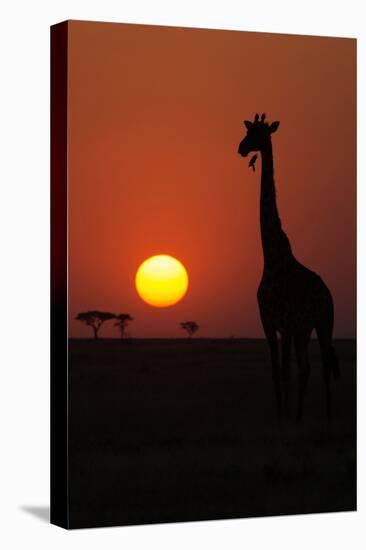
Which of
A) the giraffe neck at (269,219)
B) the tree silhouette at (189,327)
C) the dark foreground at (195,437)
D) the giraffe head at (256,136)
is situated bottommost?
the dark foreground at (195,437)

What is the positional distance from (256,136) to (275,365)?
191 cm

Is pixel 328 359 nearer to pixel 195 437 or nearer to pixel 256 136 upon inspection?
pixel 195 437

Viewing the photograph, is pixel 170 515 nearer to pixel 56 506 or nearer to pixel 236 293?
pixel 56 506

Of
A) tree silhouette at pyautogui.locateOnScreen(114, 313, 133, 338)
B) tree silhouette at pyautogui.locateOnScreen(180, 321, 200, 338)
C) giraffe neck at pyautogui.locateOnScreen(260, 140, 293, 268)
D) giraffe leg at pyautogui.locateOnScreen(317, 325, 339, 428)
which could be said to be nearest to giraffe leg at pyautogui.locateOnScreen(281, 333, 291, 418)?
giraffe leg at pyautogui.locateOnScreen(317, 325, 339, 428)

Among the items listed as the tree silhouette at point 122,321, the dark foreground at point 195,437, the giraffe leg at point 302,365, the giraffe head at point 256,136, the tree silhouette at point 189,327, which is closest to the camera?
the dark foreground at point 195,437

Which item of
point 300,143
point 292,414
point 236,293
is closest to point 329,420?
point 292,414

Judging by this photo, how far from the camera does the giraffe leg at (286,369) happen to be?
564 inches

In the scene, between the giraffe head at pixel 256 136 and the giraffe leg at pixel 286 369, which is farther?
the giraffe leg at pixel 286 369

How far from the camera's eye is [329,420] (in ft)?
47.5

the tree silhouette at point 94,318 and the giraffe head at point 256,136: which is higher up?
the giraffe head at point 256,136

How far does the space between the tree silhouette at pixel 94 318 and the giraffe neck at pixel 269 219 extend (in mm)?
1552

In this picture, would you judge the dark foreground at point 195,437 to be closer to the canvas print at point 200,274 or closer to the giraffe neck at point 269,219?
the canvas print at point 200,274

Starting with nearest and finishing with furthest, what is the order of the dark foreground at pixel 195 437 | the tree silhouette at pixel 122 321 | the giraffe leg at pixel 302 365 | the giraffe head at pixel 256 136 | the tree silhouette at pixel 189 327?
the dark foreground at pixel 195 437, the tree silhouette at pixel 122 321, the tree silhouette at pixel 189 327, the giraffe head at pixel 256 136, the giraffe leg at pixel 302 365

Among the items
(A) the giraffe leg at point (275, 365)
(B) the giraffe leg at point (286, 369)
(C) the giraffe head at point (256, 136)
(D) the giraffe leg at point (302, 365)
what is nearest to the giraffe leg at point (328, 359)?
(D) the giraffe leg at point (302, 365)
